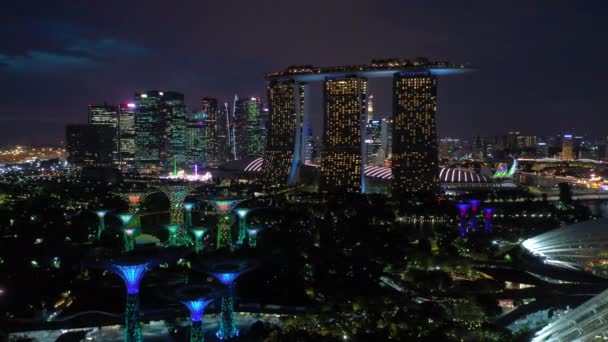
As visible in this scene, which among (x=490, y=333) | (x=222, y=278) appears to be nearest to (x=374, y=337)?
(x=490, y=333)

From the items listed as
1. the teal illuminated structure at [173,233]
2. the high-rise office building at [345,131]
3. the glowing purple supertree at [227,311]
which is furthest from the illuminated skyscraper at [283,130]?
the glowing purple supertree at [227,311]

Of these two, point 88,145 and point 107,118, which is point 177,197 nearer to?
point 88,145

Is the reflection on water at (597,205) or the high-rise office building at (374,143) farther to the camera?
the high-rise office building at (374,143)

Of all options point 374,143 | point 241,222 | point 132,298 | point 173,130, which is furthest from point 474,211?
point 173,130

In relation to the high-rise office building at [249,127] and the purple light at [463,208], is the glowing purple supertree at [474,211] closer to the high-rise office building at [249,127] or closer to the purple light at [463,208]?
the purple light at [463,208]

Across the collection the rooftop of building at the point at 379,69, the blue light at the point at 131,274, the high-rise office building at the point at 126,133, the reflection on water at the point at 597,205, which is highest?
the rooftop of building at the point at 379,69

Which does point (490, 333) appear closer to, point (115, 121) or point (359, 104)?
point (359, 104)
